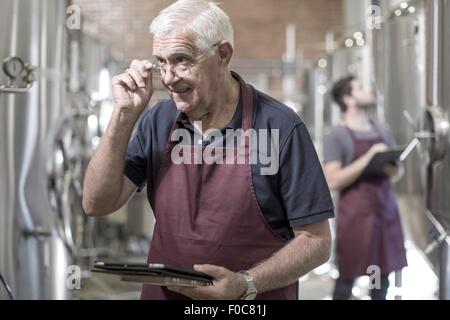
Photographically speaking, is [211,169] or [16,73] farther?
[16,73]

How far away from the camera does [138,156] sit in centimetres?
164

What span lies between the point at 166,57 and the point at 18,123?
0.87m

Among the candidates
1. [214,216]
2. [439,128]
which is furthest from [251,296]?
[439,128]

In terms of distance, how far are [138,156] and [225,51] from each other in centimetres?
28

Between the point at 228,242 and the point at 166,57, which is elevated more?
the point at 166,57

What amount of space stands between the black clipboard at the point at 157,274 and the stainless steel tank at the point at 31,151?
0.84 m

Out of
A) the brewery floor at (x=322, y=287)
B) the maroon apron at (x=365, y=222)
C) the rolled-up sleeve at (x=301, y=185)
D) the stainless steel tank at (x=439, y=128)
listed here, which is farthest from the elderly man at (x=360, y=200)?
the rolled-up sleeve at (x=301, y=185)

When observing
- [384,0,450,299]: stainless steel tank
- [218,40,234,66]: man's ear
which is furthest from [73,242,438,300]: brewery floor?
[218,40,234,66]: man's ear

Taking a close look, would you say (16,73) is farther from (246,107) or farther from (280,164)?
(280,164)

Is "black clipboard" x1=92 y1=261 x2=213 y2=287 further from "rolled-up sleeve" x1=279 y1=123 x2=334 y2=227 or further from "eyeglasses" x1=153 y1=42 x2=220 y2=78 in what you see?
"eyeglasses" x1=153 y1=42 x2=220 y2=78

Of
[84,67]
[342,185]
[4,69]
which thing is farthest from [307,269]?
[84,67]

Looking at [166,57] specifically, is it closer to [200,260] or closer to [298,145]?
[298,145]
